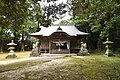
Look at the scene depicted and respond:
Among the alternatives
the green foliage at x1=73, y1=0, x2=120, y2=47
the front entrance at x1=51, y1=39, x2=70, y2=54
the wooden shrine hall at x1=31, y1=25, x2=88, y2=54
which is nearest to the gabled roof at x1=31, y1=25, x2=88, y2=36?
the wooden shrine hall at x1=31, y1=25, x2=88, y2=54

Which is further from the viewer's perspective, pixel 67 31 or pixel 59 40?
pixel 67 31

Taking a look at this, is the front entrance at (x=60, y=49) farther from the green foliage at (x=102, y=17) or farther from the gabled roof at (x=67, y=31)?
the green foliage at (x=102, y=17)

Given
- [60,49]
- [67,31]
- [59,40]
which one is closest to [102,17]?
[67,31]

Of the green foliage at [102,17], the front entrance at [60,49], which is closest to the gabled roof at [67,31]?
the front entrance at [60,49]

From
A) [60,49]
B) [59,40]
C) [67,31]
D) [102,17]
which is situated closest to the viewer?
[102,17]

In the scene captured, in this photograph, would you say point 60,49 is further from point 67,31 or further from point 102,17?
point 102,17

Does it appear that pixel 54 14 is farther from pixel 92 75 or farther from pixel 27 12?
pixel 92 75

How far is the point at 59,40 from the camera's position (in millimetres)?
26516

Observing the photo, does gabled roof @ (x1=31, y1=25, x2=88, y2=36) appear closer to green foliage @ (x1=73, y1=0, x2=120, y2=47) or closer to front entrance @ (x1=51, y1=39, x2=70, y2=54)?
front entrance @ (x1=51, y1=39, x2=70, y2=54)

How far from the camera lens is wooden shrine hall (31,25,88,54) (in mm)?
26306

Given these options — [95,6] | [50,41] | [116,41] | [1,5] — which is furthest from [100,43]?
[1,5]

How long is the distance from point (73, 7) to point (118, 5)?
13558 mm

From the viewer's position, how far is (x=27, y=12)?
1025cm

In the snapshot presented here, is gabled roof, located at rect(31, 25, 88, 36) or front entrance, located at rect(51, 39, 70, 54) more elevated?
gabled roof, located at rect(31, 25, 88, 36)
